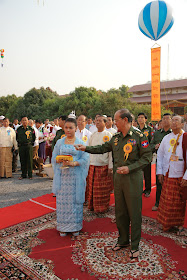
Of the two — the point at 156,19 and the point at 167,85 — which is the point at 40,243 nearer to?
the point at 156,19

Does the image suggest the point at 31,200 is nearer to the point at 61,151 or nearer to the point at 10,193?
the point at 10,193

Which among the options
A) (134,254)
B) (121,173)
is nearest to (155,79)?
(121,173)

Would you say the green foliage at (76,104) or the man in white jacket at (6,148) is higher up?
the green foliage at (76,104)

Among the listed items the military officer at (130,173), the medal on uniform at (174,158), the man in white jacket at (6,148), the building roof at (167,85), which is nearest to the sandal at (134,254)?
the military officer at (130,173)

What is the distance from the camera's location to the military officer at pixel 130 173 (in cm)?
282

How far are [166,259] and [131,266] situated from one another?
45cm

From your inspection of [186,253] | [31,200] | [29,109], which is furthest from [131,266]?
[29,109]

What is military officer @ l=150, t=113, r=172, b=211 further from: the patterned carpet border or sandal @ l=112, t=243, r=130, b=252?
sandal @ l=112, t=243, r=130, b=252

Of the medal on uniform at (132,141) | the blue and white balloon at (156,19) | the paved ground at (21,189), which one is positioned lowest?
the paved ground at (21,189)

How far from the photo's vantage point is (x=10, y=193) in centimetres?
571

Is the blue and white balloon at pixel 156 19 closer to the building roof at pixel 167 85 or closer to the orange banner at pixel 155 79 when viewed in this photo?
the orange banner at pixel 155 79

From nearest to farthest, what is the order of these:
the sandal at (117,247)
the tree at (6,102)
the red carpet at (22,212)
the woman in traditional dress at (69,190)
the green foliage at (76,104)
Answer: the sandal at (117,247)
the woman in traditional dress at (69,190)
the red carpet at (22,212)
the green foliage at (76,104)
the tree at (6,102)

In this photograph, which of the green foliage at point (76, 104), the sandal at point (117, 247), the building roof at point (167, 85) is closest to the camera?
the sandal at point (117, 247)

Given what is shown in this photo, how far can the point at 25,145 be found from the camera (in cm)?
723
